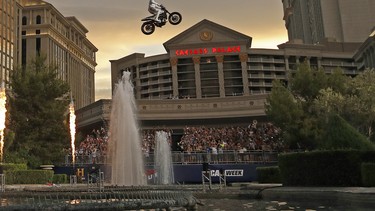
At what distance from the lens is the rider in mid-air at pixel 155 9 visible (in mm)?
19656

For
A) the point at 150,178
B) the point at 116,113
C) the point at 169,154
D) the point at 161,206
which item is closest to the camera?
the point at 161,206

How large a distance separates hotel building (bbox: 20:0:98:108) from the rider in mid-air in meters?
110

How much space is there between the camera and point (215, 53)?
331ft

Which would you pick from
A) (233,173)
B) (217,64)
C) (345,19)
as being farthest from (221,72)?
(233,173)

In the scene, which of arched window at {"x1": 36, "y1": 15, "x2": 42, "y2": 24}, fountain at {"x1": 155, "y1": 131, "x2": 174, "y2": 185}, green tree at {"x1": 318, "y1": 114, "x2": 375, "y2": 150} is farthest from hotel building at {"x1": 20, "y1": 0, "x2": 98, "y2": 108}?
green tree at {"x1": 318, "y1": 114, "x2": 375, "y2": 150}

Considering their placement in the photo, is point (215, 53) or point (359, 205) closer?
point (359, 205)

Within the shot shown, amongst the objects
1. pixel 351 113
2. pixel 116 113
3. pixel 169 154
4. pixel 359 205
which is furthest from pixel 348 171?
pixel 351 113

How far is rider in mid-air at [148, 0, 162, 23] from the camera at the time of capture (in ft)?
64.5

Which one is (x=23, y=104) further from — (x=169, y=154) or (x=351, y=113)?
(x=351, y=113)

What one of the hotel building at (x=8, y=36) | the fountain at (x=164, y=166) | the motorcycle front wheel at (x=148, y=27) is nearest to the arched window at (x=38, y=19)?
the hotel building at (x=8, y=36)

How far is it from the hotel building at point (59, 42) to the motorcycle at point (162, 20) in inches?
4321

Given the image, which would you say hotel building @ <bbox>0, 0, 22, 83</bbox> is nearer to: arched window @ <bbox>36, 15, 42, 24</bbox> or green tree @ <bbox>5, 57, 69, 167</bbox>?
arched window @ <bbox>36, 15, 42, 24</bbox>

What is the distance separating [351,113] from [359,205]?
95.8ft

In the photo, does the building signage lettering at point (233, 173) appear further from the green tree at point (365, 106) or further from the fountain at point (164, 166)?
the green tree at point (365, 106)
